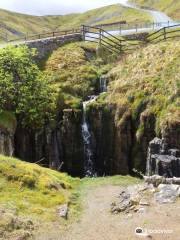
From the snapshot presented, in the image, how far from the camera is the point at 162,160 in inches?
1548

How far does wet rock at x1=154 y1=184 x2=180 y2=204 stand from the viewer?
29.2 metres

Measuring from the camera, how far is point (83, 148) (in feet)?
164

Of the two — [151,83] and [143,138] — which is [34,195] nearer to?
[143,138]

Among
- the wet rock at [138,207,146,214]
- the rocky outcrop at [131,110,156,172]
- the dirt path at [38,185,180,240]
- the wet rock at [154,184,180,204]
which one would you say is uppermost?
the rocky outcrop at [131,110,156,172]

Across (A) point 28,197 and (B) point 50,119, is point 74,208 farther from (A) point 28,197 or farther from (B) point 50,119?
(B) point 50,119

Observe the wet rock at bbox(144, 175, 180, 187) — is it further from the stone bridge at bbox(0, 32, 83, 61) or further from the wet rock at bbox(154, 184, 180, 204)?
the stone bridge at bbox(0, 32, 83, 61)

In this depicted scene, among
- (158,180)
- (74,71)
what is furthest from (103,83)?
(158,180)

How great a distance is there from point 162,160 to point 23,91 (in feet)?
52.7

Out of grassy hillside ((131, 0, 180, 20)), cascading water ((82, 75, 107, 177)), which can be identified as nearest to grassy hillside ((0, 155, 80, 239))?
cascading water ((82, 75, 107, 177))

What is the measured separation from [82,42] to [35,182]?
39.9 meters

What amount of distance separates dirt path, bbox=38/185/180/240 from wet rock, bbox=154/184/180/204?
501 mm

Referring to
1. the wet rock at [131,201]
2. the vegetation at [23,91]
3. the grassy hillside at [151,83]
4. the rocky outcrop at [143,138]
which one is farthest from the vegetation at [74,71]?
the wet rock at [131,201]

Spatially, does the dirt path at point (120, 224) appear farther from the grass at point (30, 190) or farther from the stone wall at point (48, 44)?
the stone wall at point (48, 44)

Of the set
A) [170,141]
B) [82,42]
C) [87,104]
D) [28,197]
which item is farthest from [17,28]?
[28,197]
